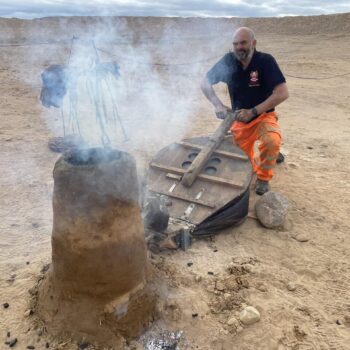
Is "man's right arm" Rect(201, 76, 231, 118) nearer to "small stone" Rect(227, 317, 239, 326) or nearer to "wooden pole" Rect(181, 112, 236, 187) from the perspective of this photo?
"wooden pole" Rect(181, 112, 236, 187)

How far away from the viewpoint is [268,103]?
13.6 feet

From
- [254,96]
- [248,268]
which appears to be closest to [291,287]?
[248,268]

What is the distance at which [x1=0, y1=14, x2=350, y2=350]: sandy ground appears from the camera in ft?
8.75

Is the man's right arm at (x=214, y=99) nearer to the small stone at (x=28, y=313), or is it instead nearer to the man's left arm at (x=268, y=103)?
the man's left arm at (x=268, y=103)

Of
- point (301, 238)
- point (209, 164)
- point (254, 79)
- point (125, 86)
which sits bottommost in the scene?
point (125, 86)

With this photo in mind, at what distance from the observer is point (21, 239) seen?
3.58 m

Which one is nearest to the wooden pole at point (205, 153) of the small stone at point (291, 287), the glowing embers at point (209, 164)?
the glowing embers at point (209, 164)

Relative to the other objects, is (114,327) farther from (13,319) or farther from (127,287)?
(13,319)

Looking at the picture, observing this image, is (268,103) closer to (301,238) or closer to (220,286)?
(301,238)

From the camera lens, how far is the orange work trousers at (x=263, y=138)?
165 inches

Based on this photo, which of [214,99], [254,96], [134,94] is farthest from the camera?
[134,94]

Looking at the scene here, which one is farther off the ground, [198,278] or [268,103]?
[268,103]

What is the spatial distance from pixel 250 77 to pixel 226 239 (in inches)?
72.8

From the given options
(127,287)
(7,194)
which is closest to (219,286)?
(127,287)
